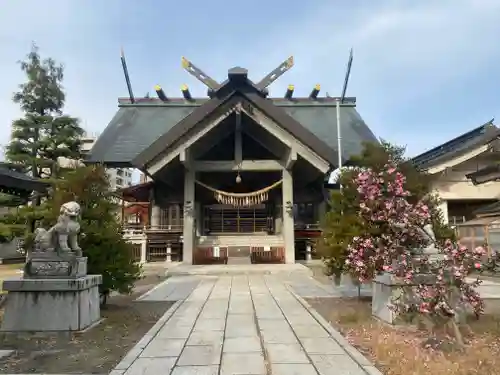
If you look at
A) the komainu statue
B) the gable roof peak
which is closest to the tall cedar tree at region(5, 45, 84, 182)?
the gable roof peak

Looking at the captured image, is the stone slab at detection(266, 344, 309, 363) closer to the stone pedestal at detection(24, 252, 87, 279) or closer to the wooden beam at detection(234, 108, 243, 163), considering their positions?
the stone pedestal at detection(24, 252, 87, 279)

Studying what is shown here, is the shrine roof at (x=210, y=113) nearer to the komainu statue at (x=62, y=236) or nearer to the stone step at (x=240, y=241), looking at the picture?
the stone step at (x=240, y=241)

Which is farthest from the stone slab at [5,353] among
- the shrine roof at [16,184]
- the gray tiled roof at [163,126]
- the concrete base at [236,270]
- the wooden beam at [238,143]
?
the gray tiled roof at [163,126]

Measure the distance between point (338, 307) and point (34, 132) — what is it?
62.5ft

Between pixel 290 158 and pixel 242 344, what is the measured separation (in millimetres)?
12080

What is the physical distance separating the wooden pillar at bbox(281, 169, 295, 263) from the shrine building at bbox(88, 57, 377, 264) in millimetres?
45

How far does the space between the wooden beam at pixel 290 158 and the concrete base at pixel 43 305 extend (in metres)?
11.6

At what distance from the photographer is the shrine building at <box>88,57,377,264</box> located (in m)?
16.3

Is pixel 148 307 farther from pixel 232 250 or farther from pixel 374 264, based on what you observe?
pixel 232 250

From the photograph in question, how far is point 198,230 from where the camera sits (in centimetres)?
1994

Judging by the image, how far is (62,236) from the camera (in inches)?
243

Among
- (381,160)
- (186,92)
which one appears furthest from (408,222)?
(186,92)

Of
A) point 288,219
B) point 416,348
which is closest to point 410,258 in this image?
point 416,348

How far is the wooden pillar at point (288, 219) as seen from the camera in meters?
16.8
